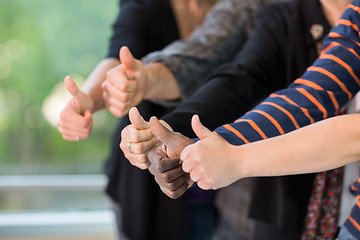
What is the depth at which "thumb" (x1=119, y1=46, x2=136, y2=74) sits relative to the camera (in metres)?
0.72

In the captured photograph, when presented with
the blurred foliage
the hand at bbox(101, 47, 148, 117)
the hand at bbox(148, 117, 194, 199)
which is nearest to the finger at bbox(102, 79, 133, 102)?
the hand at bbox(101, 47, 148, 117)

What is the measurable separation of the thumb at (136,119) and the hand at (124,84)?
0.19m

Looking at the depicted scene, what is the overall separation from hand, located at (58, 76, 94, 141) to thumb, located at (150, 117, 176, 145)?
26cm

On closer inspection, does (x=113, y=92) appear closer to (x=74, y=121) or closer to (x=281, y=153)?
(x=74, y=121)

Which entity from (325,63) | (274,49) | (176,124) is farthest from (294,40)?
(176,124)

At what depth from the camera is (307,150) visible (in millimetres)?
469

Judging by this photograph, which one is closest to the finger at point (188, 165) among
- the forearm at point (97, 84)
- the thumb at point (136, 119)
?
the thumb at point (136, 119)

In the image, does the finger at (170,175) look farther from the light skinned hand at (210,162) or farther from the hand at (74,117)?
the hand at (74,117)

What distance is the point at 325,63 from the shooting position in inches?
23.7

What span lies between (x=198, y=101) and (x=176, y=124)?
0.30 ft

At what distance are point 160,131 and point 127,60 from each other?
273 mm

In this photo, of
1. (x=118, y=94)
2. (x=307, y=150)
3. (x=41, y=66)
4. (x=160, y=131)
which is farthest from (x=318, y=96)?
(x=41, y=66)

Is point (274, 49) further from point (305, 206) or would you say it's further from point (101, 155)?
point (101, 155)

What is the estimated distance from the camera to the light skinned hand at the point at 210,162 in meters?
0.46
